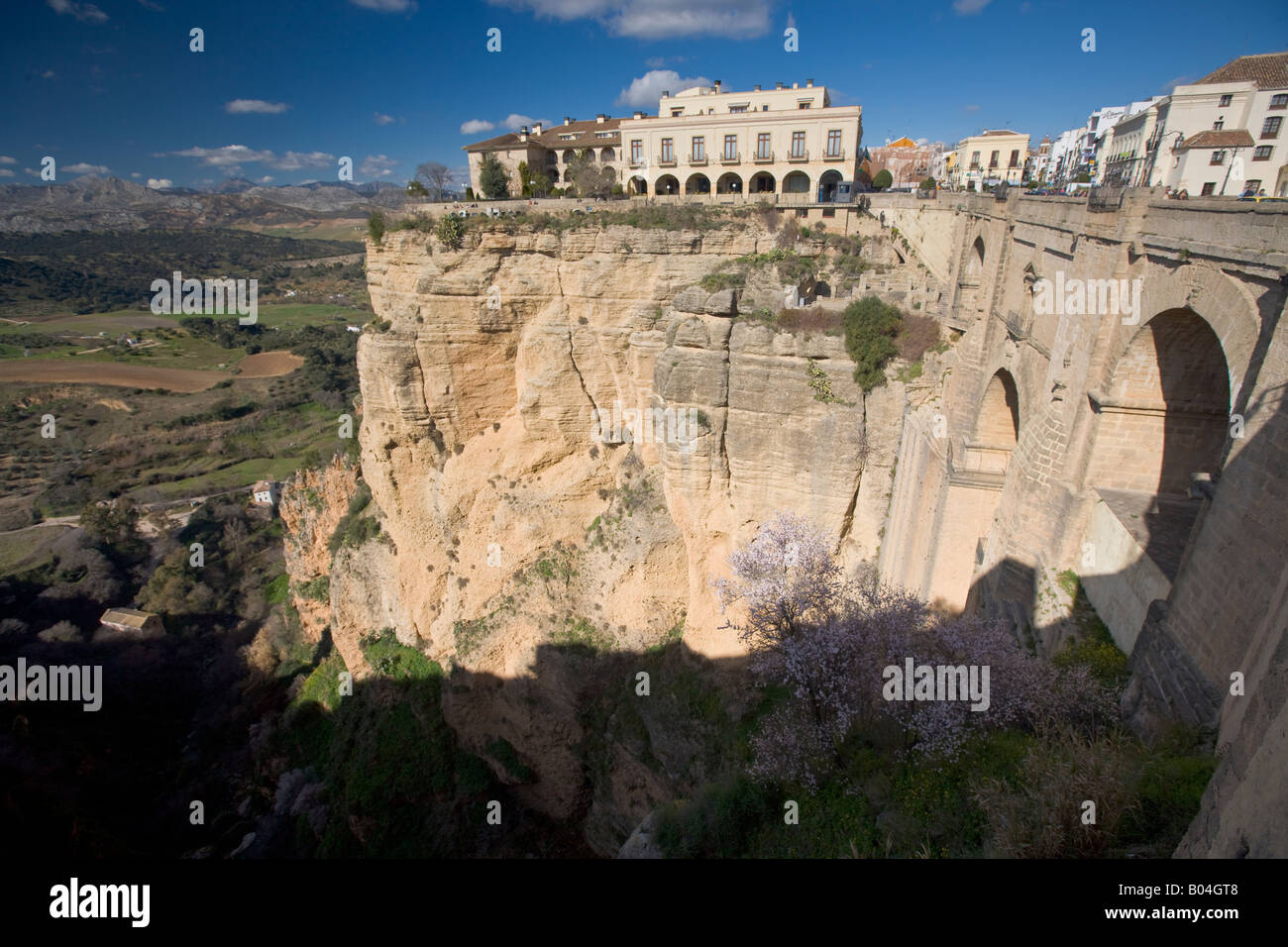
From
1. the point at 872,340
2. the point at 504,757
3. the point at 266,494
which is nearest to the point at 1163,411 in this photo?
the point at 872,340

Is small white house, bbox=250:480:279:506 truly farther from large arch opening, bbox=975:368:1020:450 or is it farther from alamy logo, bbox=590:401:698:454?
large arch opening, bbox=975:368:1020:450

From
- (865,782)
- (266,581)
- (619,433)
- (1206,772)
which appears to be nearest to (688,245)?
(619,433)

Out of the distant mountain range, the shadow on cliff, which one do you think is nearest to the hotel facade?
the shadow on cliff

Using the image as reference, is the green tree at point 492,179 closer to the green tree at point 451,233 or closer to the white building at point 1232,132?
the green tree at point 451,233

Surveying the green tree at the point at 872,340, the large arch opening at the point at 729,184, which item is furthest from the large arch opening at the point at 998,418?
the large arch opening at the point at 729,184
